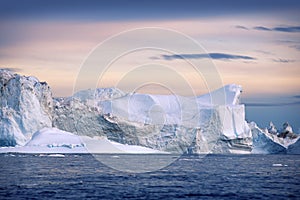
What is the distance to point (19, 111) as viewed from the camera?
80.2 m

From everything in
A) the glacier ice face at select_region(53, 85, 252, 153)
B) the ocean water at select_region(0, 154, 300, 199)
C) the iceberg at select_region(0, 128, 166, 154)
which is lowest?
the ocean water at select_region(0, 154, 300, 199)

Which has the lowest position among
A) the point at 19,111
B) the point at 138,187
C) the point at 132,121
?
the point at 138,187

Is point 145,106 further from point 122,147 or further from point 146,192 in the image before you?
point 146,192

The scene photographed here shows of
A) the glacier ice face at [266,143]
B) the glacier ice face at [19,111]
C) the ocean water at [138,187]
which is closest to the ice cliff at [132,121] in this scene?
the glacier ice face at [19,111]

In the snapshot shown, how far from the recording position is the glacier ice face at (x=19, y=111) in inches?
3100

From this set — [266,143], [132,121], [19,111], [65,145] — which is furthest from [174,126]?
[266,143]

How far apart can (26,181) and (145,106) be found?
246 ft

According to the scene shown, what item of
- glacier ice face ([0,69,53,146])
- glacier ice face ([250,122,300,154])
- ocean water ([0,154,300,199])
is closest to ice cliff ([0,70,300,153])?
glacier ice face ([0,69,53,146])

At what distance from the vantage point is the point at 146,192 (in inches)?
1185

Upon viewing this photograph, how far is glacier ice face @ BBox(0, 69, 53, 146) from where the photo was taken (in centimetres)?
7875

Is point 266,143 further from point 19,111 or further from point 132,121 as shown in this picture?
point 19,111

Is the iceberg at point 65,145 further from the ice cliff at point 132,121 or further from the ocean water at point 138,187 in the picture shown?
the ocean water at point 138,187

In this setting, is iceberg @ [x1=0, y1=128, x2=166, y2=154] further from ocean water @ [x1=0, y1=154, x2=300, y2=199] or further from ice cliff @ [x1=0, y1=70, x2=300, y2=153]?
ocean water @ [x1=0, y1=154, x2=300, y2=199]

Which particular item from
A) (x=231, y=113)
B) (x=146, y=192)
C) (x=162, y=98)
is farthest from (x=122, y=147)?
(x=146, y=192)
